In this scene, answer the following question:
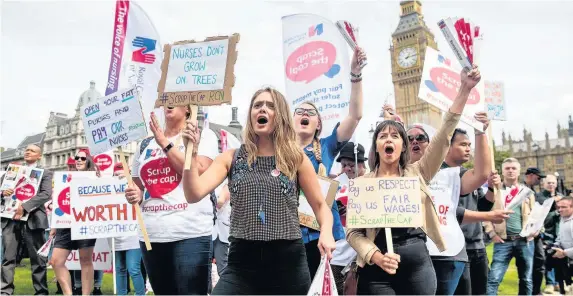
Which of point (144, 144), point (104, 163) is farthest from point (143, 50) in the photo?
point (104, 163)

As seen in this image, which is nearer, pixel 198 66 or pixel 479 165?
pixel 198 66

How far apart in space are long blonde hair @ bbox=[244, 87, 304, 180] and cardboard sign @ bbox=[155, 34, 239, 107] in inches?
17.5

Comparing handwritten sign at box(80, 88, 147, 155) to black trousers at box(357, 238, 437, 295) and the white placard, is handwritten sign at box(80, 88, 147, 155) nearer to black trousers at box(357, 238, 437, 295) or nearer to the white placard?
the white placard

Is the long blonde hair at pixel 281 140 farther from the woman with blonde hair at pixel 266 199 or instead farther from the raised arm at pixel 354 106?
the raised arm at pixel 354 106

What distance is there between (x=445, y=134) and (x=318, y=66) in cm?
301

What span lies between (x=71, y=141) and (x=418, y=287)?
80351mm

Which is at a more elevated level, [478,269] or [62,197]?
[62,197]

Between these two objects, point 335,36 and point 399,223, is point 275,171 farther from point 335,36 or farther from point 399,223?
point 335,36

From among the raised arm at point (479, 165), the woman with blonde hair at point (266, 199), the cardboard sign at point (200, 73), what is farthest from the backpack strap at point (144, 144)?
the raised arm at point (479, 165)

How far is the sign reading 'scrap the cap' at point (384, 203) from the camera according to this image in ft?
11.1

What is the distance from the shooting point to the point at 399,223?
3.38 metres

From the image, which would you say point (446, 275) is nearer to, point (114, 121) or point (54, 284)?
point (114, 121)

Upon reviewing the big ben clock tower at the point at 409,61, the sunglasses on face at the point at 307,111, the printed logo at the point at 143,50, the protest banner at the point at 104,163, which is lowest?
the protest banner at the point at 104,163

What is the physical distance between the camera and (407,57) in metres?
113
